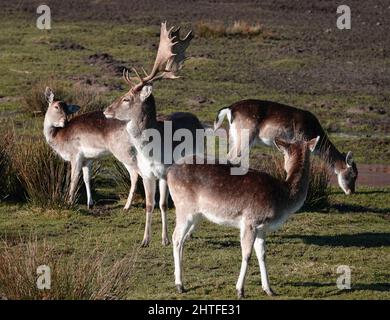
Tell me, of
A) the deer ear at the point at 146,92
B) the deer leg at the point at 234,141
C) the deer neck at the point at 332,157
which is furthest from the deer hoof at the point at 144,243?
the deer neck at the point at 332,157

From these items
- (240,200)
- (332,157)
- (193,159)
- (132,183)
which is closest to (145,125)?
(132,183)

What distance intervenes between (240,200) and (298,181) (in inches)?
24.2

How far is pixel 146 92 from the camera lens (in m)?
12.3

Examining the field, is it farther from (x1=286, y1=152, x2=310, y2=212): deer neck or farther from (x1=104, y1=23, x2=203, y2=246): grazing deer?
(x1=286, y1=152, x2=310, y2=212): deer neck

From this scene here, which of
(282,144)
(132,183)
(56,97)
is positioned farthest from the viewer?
(56,97)

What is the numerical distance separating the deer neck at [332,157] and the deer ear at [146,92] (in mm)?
4248

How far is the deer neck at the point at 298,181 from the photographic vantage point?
1024 cm

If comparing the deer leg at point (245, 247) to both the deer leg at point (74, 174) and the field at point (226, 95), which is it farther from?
the deer leg at point (74, 174)

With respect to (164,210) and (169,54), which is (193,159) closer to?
(164,210)

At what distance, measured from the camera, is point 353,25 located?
32125 millimetres

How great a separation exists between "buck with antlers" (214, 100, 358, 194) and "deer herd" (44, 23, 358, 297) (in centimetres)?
1

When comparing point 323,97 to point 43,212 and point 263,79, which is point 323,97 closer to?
point 263,79

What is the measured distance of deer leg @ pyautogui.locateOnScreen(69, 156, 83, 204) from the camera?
1402 cm

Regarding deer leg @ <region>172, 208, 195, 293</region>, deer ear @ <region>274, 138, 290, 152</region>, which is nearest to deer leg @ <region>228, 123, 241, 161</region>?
deer ear @ <region>274, 138, 290, 152</region>
